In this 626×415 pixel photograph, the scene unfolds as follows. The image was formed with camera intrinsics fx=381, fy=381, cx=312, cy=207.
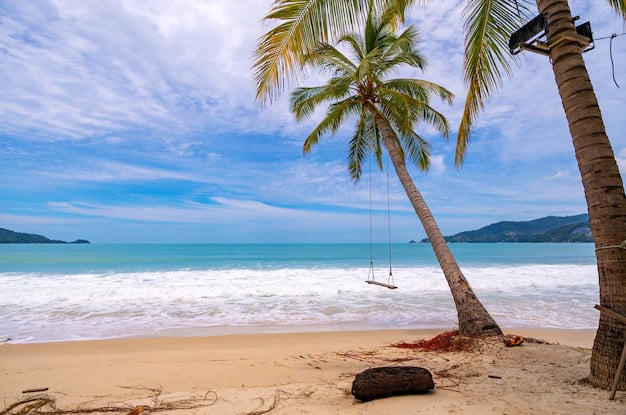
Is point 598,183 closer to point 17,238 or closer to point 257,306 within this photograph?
point 257,306

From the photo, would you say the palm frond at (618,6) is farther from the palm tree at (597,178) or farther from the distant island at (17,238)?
the distant island at (17,238)

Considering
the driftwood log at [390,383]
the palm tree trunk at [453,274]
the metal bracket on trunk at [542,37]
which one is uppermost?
the metal bracket on trunk at [542,37]

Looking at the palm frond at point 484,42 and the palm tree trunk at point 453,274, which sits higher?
the palm frond at point 484,42

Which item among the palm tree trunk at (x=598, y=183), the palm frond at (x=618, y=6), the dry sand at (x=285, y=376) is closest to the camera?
the palm tree trunk at (x=598, y=183)

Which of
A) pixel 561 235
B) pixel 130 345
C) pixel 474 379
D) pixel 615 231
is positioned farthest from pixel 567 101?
pixel 561 235

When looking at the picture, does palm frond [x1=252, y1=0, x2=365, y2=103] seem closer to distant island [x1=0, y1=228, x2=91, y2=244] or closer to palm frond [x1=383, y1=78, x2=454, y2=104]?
palm frond [x1=383, y1=78, x2=454, y2=104]

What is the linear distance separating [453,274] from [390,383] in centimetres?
417

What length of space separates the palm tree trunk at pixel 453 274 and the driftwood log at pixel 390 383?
11.1 feet

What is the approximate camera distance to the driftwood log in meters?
3.91

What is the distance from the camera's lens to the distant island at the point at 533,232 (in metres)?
93.3

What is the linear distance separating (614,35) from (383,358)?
5.32 m

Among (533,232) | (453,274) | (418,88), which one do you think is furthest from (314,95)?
(533,232)

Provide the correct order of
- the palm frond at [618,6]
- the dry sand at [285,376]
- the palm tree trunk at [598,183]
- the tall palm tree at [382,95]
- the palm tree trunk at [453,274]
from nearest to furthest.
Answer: the palm tree trunk at [598,183], the dry sand at [285,376], the palm frond at [618,6], the palm tree trunk at [453,274], the tall palm tree at [382,95]

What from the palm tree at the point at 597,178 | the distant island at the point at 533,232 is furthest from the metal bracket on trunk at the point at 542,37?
the distant island at the point at 533,232
